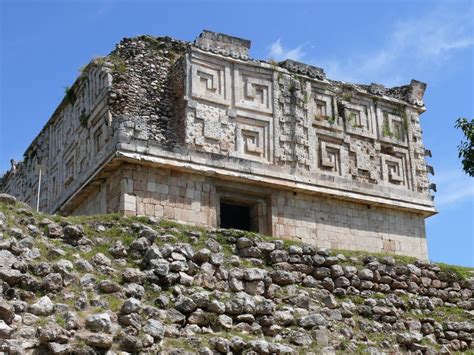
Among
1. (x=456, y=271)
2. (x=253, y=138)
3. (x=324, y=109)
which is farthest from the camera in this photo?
(x=324, y=109)

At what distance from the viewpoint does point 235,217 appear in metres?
15.0

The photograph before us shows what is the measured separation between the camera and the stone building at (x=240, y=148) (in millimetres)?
13148

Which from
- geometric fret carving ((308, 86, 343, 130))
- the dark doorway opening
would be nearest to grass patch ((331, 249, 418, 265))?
the dark doorway opening

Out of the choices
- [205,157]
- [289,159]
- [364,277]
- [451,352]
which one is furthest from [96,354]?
[289,159]

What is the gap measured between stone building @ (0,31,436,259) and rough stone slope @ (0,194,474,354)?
3.17m

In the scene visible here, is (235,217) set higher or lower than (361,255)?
higher

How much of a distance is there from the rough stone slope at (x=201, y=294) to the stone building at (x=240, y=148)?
317cm

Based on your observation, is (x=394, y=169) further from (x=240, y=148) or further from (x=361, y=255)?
(x=361, y=255)

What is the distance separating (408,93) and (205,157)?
5.53 meters

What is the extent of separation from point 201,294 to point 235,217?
628 centimetres

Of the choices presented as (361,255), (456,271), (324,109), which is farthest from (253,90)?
(456,271)

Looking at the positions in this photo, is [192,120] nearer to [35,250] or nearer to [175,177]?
[175,177]

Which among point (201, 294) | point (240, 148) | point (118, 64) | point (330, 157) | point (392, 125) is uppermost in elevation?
point (118, 64)

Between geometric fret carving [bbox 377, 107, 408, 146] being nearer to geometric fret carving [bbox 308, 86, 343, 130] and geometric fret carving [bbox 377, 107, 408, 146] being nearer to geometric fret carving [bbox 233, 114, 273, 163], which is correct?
geometric fret carving [bbox 308, 86, 343, 130]
